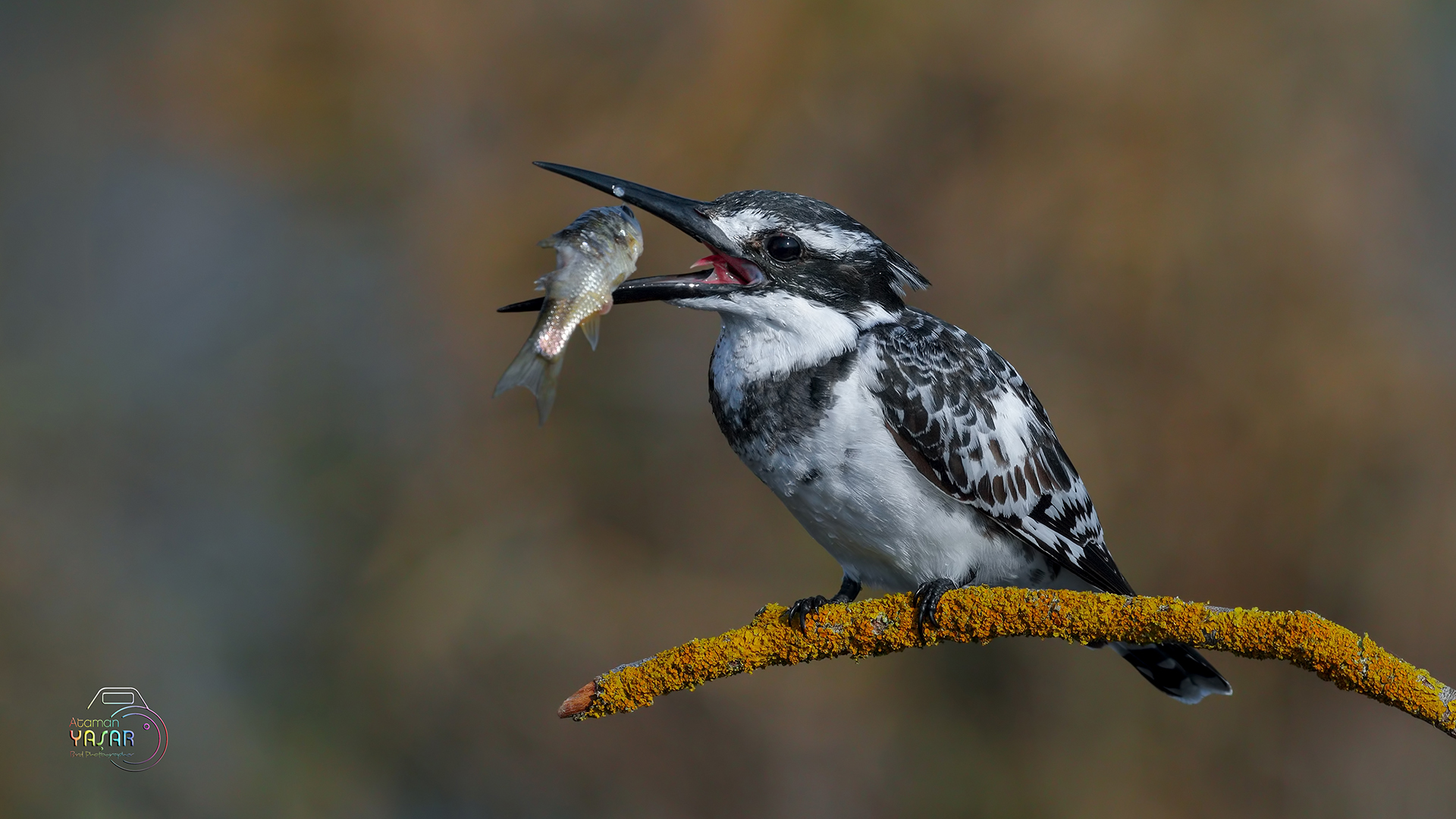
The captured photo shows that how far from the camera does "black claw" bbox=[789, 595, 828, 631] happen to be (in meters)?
1.51

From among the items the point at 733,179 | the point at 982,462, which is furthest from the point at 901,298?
the point at 733,179

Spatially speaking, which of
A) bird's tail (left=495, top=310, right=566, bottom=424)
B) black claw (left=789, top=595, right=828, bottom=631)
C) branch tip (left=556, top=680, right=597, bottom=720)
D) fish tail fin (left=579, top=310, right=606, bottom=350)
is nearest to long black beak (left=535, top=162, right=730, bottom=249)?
fish tail fin (left=579, top=310, right=606, bottom=350)

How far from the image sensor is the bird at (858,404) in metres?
1.84

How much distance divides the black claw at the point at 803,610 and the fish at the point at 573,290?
484mm

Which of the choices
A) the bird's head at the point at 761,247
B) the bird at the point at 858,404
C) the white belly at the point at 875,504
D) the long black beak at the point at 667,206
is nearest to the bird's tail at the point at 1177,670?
the bird at the point at 858,404

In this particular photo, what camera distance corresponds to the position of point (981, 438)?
1.98 meters

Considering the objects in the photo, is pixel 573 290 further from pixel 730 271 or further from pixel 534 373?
pixel 730 271

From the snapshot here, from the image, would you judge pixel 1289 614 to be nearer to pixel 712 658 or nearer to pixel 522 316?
pixel 712 658

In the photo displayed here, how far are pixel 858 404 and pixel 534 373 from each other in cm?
64

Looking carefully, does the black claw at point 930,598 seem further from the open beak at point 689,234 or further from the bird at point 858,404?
the open beak at point 689,234

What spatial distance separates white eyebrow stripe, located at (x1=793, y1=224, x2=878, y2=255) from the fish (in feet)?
1.21

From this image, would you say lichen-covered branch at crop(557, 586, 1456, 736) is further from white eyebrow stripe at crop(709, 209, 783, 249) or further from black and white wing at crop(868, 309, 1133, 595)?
white eyebrow stripe at crop(709, 209, 783, 249)

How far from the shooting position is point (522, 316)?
12.7 ft

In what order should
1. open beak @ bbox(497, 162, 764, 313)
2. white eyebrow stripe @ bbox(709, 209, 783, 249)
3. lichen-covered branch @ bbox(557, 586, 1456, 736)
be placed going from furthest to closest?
white eyebrow stripe @ bbox(709, 209, 783, 249) → open beak @ bbox(497, 162, 764, 313) → lichen-covered branch @ bbox(557, 586, 1456, 736)
